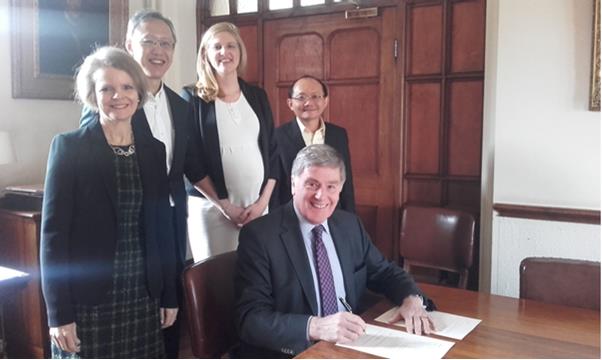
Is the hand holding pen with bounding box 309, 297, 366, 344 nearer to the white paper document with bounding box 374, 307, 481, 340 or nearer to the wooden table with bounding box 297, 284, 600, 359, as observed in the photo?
the wooden table with bounding box 297, 284, 600, 359

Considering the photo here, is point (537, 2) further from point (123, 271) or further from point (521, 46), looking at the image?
point (123, 271)

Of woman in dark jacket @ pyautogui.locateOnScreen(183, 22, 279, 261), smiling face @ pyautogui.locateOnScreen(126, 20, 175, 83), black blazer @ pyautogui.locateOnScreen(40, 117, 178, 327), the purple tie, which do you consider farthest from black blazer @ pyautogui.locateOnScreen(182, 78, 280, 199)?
the purple tie

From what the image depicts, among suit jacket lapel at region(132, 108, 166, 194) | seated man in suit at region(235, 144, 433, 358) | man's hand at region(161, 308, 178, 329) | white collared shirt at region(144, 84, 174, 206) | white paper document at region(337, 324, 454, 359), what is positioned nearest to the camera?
white paper document at region(337, 324, 454, 359)

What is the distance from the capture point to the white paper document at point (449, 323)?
1.40 metres

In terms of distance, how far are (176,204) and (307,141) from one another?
2.80 feet

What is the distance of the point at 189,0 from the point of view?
3.80m

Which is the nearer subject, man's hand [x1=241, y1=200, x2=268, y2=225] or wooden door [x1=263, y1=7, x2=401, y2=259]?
man's hand [x1=241, y1=200, x2=268, y2=225]

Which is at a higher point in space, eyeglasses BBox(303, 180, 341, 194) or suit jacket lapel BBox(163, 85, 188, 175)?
suit jacket lapel BBox(163, 85, 188, 175)

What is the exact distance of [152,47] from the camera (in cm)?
189

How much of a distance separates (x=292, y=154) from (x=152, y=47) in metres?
0.84

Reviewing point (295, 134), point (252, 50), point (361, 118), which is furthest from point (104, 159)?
point (252, 50)

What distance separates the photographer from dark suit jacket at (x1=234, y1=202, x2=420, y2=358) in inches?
55.4

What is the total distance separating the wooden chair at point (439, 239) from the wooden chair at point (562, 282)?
630 mm

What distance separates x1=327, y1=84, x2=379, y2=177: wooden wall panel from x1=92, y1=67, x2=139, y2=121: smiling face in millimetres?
1950
